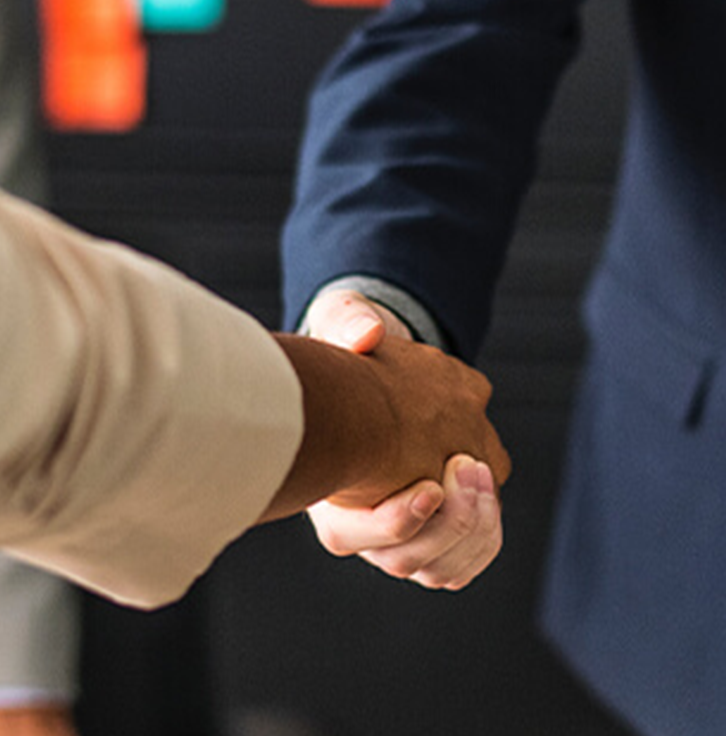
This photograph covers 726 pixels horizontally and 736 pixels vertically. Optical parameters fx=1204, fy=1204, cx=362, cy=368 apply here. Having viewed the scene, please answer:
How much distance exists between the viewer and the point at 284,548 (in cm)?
173

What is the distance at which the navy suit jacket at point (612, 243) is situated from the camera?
2.36 feet

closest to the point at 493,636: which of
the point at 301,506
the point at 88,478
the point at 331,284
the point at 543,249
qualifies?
the point at 543,249

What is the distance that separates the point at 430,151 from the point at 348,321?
189mm

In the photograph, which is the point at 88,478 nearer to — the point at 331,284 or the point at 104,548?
the point at 104,548

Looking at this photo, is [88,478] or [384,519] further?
[384,519]

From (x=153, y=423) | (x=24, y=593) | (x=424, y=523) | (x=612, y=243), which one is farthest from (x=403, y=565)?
(x=24, y=593)

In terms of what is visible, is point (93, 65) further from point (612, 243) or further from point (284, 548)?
point (612, 243)

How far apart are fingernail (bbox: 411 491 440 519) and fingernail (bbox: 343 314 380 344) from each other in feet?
0.27

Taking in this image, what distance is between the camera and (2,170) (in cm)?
104

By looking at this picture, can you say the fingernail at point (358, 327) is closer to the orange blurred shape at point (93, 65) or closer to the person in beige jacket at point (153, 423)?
the person in beige jacket at point (153, 423)

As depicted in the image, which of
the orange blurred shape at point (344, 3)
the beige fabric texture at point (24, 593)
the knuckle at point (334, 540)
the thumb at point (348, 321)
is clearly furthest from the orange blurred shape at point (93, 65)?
the knuckle at point (334, 540)

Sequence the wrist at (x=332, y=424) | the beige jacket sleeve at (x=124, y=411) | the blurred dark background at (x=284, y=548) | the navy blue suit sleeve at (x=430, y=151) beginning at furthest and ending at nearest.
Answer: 1. the blurred dark background at (x=284, y=548)
2. the navy blue suit sleeve at (x=430, y=151)
3. the wrist at (x=332, y=424)
4. the beige jacket sleeve at (x=124, y=411)

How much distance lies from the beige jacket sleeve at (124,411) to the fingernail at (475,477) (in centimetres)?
13

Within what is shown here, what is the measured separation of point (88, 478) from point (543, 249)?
4.61 feet
